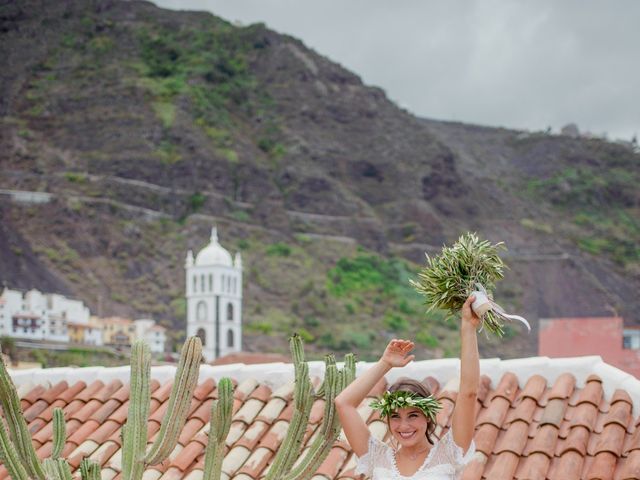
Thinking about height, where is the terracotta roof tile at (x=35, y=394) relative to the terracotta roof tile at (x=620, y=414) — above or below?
above

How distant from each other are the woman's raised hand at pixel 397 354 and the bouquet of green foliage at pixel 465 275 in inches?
8.5

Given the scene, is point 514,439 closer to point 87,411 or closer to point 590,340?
point 87,411

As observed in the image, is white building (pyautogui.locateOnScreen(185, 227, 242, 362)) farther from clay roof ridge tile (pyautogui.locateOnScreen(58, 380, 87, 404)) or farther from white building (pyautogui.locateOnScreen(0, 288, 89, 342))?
clay roof ridge tile (pyautogui.locateOnScreen(58, 380, 87, 404))

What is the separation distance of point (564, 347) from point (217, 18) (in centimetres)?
11802

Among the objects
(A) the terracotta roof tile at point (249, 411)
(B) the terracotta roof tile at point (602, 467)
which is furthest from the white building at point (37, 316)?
(B) the terracotta roof tile at point (602, 467)

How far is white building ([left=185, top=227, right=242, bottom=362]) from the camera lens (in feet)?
259

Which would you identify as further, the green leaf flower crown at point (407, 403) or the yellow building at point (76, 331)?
the yellow building at point (76, 331)

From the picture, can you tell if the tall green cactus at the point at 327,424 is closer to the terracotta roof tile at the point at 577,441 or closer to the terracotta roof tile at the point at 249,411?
the terracotta roof tile at the point at 577,441

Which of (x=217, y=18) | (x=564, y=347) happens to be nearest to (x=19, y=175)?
(x=217, y=18)

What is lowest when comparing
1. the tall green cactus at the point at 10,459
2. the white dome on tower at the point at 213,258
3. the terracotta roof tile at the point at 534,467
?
the terracotta roof tile at the point at 534,467

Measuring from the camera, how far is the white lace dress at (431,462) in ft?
13.3

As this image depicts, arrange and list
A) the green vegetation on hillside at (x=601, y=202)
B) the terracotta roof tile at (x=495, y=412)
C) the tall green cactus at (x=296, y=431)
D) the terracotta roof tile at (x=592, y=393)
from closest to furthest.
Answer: the tall green cactus at (x=296, y=431), the terracotta roof tile at (x=592, y=393), the terracotta roof tile at (x=495, y=412), the green vegetation on hillside at (x=601, y=202)

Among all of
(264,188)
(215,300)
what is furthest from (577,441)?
(264,188)

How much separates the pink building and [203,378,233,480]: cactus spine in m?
13.5
